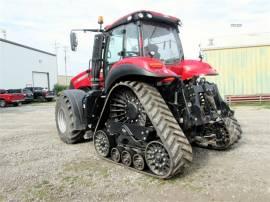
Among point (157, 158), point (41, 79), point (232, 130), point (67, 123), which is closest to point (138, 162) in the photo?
point (157, 158)

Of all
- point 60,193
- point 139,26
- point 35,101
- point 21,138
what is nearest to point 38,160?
point 60,193

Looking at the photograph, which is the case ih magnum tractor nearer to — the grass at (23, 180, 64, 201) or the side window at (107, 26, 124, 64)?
the side window at (107, 26, 124, 64)

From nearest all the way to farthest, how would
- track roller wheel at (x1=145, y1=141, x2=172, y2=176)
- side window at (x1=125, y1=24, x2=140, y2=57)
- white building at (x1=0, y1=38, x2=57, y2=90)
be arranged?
track roller wheel at (x1=145, y1=141, x2=172, y2=176), side window at (x1=125, y1=24, x2=140, y2=57), white building at (x1=0, y1=38, x2=57, y2=90)

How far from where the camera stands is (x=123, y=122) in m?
4.94

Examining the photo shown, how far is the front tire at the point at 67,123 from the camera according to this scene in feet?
20.9

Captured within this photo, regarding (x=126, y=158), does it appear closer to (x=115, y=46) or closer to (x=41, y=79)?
(x=115, y=46)

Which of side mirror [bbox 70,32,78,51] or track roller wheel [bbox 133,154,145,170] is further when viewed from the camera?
side mirror [bbox 70,32,78,51]

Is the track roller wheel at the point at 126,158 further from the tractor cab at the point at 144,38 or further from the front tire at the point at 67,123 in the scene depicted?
the front tire at the point at 67,123

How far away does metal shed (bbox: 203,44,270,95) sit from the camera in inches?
612

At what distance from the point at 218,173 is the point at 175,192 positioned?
3.12 ft

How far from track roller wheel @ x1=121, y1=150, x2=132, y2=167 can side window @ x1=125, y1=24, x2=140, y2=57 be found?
1648 mm

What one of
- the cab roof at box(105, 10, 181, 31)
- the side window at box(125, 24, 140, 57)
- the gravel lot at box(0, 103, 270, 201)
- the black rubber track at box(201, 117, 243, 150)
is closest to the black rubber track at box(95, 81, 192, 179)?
the gravel lot at box(0, 103, 270, 201)

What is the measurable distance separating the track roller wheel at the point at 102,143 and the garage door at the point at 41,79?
29.5 metres

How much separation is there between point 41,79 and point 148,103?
32.6 m
